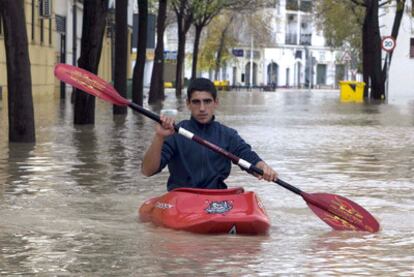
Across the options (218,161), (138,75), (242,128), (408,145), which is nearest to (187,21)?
(138,75)

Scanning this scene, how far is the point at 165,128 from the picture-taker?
7902mm

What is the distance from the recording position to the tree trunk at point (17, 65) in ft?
51.8

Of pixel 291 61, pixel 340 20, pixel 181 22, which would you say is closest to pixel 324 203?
pixel 181 22

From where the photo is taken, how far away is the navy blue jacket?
8289 millimetres

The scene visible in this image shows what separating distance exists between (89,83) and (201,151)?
142cm

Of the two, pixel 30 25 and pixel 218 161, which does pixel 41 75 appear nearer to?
pixel 30 25

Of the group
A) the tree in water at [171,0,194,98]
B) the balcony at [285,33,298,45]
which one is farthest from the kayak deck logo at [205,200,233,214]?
the balcony at [285,33,298,45]

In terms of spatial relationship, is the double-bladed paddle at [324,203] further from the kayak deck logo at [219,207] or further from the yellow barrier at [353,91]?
the yellow barrier at [353,91]

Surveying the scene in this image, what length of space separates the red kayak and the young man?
0.86 feet

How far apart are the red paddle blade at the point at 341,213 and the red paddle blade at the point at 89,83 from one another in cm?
174

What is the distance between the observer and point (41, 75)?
4203 cm

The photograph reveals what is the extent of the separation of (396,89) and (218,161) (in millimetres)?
68562

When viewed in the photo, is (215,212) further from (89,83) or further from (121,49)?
(121,49)

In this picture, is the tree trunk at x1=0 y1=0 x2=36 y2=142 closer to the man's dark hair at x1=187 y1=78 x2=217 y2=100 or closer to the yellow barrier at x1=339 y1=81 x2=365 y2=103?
the man's dark hair at x1=187 y1=78 x2=217 y2=100
